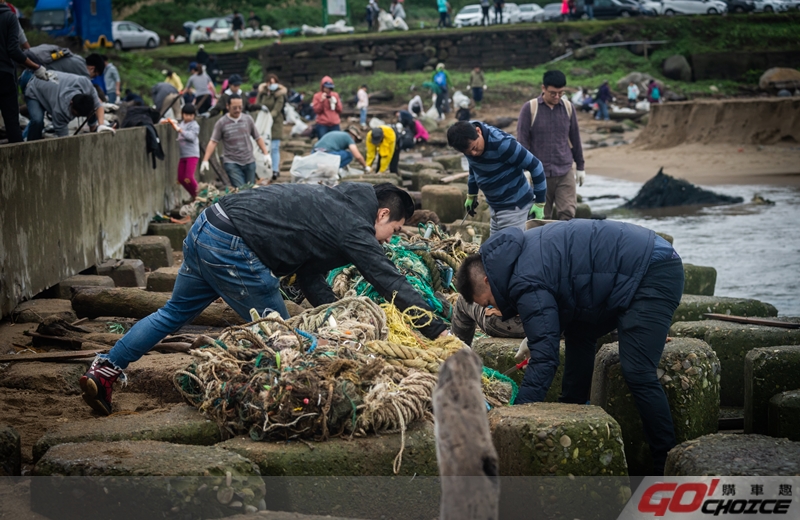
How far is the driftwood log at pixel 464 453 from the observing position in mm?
2414

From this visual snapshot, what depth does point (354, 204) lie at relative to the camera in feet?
15.4

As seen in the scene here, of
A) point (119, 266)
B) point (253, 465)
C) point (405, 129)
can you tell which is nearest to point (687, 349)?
point (253, 465)

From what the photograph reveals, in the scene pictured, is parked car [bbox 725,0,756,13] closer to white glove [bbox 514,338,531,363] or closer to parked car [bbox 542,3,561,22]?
parked car [bbox 542,3,561,22]

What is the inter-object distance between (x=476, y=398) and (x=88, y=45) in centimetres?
2838

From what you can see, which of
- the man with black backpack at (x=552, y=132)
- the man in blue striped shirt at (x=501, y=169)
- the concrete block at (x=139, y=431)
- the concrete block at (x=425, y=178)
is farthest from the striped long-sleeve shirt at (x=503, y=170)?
the concrete block at (x=425, y=178)

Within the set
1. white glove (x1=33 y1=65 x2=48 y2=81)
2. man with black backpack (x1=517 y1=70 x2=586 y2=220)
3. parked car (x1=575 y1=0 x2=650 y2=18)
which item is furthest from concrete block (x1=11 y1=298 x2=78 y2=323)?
parked car (x1=575 y1=0 x2=650 y2=18)

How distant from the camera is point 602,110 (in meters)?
27.8

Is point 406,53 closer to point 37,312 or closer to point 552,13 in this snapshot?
point 552,13

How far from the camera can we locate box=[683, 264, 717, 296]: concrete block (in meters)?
7.80

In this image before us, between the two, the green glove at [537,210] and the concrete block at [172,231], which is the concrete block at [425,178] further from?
the green glove at [537,210]

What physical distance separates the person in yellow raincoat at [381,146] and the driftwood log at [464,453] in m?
11.3

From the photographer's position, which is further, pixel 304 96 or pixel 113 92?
pixel 304 96

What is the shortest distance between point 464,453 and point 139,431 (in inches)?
84.1

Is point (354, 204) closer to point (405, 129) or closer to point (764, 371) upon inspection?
point (764, 371)
